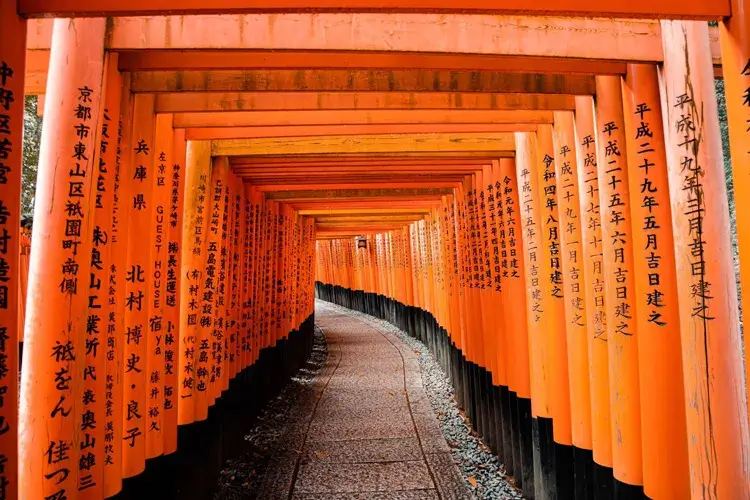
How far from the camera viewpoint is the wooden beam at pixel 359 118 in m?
4.36

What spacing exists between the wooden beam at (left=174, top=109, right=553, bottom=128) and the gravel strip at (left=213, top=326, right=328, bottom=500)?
411 centimetres

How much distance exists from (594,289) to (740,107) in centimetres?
166

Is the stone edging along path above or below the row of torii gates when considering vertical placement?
below

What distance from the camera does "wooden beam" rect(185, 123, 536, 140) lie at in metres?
4.57

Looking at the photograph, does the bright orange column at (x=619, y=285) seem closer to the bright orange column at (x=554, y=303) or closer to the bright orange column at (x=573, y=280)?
the bright orange column at (x=573, y=280)

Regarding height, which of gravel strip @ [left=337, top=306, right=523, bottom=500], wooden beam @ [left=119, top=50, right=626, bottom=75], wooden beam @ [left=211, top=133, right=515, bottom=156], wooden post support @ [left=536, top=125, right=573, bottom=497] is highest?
wooden beam @ [left=211, top=133, right=515, bottom=156]

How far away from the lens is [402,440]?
694cm

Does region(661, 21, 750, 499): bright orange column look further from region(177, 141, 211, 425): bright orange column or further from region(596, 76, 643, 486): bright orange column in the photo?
region(177, 141, 211, 425): bright orange column

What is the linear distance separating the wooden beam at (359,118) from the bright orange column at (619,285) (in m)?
1.11

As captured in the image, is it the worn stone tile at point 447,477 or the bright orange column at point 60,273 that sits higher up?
the bright orange column at point 60,273

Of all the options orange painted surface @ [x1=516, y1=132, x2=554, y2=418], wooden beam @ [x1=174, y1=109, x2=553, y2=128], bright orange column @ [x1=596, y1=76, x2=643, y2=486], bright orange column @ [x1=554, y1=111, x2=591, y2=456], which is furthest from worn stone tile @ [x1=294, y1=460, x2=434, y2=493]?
wooden beam @ [x1=174, y1=109, x2=553, y2=128]

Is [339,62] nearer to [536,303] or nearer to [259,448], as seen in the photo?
[536,303]

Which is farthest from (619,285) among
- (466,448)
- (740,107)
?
(466,448)

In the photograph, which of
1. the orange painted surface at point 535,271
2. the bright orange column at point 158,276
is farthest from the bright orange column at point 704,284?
the bright orange column at point 158,276
